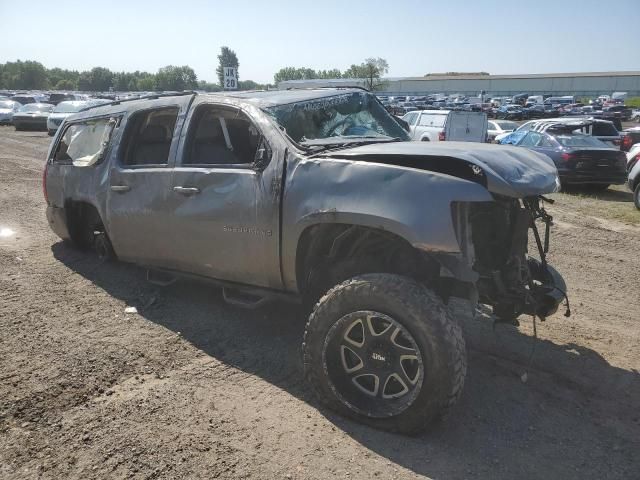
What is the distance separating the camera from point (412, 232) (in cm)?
283

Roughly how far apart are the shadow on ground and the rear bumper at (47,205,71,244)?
1.40m

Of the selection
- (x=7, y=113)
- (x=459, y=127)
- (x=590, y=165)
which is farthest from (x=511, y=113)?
(x=7, y=113)

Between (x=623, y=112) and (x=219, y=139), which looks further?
(x=623, y=112)

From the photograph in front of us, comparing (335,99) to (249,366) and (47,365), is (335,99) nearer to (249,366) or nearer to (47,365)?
(249,366)

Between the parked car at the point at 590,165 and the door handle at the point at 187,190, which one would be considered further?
the parked car at the point at 590,165

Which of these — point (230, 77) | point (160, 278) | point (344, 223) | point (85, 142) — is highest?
point (230, 77)

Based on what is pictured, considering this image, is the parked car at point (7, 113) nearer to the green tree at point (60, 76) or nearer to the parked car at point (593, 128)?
the parked car at point (593, 128)

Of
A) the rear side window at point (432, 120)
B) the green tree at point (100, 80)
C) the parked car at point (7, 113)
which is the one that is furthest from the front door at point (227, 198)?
the green tree at point (100, 80)

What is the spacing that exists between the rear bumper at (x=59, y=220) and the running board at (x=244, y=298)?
2759 millimetres

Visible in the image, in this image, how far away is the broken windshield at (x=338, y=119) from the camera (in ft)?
12.6

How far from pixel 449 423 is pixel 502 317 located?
0.82 m

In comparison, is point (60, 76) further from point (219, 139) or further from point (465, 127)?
point (219, 139)

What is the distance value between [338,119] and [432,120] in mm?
15093

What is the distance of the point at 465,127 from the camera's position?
1764 cm
